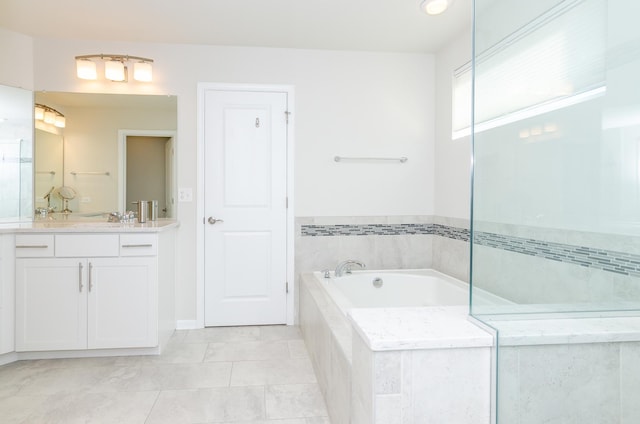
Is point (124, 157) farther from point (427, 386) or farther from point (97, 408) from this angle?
point (427, 386)

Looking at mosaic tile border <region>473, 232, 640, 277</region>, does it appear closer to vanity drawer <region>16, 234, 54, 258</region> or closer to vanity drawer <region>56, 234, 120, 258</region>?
vanity drawer <region>56, 234, 120, 258</region>

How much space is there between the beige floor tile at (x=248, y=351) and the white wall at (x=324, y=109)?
0.58m

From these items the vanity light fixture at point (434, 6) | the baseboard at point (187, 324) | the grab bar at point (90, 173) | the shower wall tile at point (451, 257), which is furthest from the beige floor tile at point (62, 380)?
the vanity light fixture at point (434, 6)

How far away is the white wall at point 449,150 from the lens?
290cm

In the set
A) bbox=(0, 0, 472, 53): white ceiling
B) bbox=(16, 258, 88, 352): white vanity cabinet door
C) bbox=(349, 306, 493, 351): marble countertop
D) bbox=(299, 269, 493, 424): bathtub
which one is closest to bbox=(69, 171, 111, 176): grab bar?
bbox=(16, 258, 88, 352): white vanity cabinet door

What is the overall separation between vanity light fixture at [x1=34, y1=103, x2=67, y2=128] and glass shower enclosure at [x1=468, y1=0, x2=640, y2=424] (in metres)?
3.08

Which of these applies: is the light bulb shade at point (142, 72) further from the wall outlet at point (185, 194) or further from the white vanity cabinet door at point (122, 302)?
the white vanity cabinet door at point (122, 302)

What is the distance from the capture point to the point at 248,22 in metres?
2.72

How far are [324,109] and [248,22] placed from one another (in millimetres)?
883

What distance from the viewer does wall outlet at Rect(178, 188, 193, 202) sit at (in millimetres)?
3111

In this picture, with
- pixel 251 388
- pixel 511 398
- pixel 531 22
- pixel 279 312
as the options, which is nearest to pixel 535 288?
pixel 511 398

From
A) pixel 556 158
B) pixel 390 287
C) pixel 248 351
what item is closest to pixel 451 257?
pixel 390 287

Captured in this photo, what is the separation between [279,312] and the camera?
3227 mm

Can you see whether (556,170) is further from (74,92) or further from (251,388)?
(74,92)
